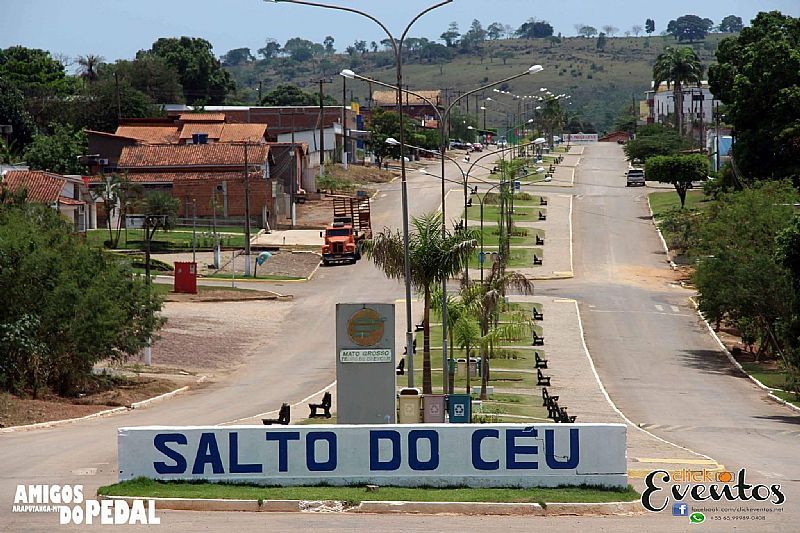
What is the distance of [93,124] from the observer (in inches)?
5256

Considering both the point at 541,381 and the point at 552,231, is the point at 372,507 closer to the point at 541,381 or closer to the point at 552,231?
the point at 541,381

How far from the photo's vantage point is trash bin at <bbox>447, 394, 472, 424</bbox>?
27.4 metres

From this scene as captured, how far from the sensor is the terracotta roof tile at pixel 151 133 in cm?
10929

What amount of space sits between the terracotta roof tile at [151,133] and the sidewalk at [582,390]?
52286 millimetres

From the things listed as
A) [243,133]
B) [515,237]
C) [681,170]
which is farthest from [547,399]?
[243,133]

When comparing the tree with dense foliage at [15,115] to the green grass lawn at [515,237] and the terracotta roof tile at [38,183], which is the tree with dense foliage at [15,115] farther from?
the green grass lawn at [515,237]

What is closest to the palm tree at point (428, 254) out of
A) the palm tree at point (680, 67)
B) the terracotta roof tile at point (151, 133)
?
the terracotta roof tile at point (151, 133)

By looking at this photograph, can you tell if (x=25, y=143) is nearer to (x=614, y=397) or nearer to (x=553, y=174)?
(x=553, y=174)

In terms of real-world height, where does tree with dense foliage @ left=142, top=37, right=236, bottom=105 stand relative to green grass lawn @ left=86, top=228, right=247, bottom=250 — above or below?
above

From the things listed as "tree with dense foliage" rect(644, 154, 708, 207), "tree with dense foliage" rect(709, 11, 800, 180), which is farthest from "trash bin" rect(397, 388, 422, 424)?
"tree with dense foliage" rect(644, 154, 708, 207)

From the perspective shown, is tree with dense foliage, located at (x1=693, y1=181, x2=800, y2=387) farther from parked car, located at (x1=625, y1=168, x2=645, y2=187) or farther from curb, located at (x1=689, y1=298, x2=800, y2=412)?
parked car, located at (x1=625, y1=168, x2=645, y2=187)

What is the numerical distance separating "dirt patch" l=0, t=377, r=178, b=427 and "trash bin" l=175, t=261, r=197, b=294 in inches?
869

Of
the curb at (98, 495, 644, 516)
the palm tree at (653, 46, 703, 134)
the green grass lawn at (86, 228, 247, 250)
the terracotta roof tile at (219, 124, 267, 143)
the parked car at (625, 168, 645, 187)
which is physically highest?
the palm tree at (653, 46, 703, 134)

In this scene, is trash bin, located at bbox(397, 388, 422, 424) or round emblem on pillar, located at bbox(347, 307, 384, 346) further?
round emblem on pillar, located at bbox(347, 307, 384, 346)
